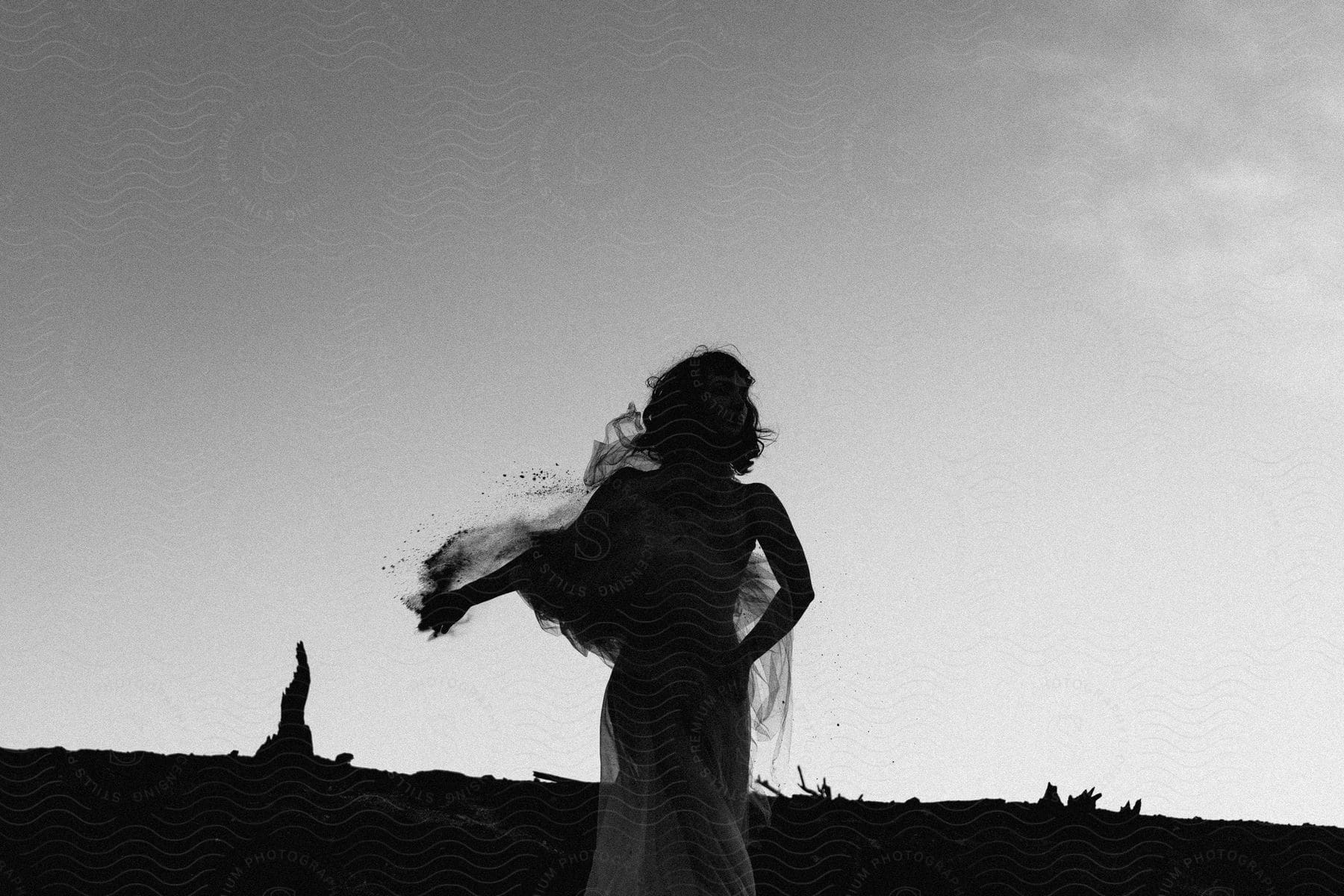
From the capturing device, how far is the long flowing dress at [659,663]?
2770 millimetres

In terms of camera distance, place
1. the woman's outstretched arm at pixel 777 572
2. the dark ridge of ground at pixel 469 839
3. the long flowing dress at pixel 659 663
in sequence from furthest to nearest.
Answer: the dark ridge of ground at pixel 469 839 → the woman's outstretched arm at pixel 777 572 → the long flowing dress at pixel 659 663

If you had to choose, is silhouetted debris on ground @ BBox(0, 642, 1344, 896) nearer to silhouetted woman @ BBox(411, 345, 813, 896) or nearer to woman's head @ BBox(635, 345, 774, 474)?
silhouetted woman @ BBox(411, 345, 813, 896)

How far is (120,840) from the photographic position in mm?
4488

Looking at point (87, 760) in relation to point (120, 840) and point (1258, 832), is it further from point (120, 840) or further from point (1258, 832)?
point (1258, 832)

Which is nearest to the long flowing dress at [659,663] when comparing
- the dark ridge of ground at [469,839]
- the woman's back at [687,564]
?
the woman's back at [687,564]

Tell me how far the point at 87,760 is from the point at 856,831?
316 cm

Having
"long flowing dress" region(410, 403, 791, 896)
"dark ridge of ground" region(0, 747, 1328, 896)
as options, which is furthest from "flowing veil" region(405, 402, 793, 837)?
"dark ridge of ground" region(0, 747, 1328, 896)

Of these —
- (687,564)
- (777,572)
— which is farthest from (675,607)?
(777,572)

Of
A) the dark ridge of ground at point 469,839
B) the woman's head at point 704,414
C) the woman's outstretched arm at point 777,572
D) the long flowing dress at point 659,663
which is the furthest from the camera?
the dark ridge of ground at point 469,839

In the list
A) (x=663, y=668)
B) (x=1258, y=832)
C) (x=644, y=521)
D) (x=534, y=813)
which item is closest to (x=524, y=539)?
(x=644, y=521)

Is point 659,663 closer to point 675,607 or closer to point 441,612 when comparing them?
point 675,607

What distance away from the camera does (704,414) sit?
A: 3137 millimetres

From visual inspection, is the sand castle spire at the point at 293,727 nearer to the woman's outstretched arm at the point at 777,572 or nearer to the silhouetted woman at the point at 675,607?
the silhouetted woman at the point at 675,607

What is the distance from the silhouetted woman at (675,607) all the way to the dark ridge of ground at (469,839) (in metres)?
1.77
